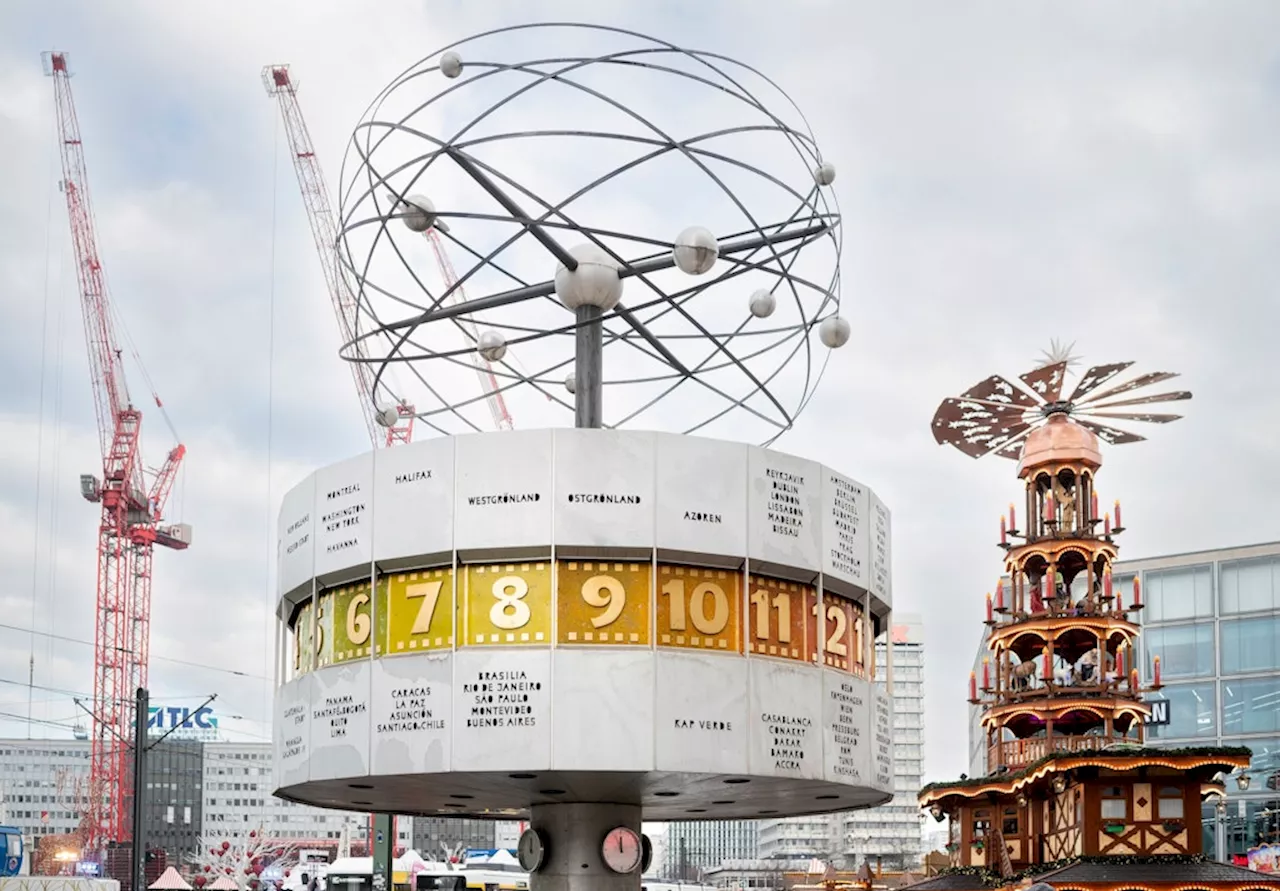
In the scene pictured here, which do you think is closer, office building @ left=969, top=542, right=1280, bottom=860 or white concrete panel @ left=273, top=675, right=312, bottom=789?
white concrete panel @ left=273, top=675, right=312, bottom=789

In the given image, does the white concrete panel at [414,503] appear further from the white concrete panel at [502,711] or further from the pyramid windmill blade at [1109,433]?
the pyramid windmill blade at [1109,433]

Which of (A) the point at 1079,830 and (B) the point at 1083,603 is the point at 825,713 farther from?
(B) the point at 1083,603

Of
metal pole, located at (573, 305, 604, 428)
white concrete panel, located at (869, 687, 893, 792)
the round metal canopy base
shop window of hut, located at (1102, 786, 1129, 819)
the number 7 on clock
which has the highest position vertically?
metal pole, located at (573, 305, 604, 428)

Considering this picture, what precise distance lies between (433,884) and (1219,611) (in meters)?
54.0

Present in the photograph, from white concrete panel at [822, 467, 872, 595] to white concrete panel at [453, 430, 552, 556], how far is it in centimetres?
492

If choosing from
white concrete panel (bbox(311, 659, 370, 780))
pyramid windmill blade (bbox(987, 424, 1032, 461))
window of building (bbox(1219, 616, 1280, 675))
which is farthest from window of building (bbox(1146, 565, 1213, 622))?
white concrete panel (bbox(311, 659, 370, 780))

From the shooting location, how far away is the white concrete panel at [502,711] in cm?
2398

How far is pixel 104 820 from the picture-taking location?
164000 millimetres

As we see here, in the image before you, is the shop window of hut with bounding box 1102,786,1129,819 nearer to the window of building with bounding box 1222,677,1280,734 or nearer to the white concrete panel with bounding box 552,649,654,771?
the white concrete panel with bounding box 552,649,654,771

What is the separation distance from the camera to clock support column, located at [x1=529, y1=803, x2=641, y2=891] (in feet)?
91.2

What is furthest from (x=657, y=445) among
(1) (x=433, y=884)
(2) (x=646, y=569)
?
(1) (x=433, y=884)

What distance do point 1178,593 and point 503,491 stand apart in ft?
302

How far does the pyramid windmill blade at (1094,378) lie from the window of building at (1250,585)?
133 ft

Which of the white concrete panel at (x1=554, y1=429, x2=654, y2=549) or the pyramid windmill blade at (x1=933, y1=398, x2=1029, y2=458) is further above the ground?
the pyramid windmill blade at (x1=933, y1=398, x2=1029, y2=458)
